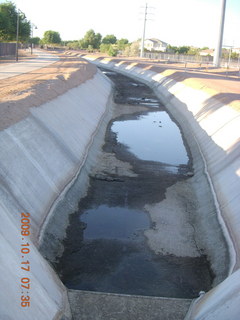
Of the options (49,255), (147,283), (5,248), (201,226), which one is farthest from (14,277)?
(201,226)

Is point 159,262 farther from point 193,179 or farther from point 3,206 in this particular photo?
point 193,179

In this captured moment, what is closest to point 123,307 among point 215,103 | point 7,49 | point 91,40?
point 215,103

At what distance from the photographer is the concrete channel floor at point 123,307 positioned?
9.71m

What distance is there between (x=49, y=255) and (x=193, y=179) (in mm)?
10196

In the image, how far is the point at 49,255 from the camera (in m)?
11.9

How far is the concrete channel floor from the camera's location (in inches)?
382

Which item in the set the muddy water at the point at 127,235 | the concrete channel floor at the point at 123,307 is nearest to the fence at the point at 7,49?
the muddy water at the point at 127,235

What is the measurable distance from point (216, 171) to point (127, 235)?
6.77 meters

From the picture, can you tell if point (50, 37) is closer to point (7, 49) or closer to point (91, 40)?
point (91, 40)

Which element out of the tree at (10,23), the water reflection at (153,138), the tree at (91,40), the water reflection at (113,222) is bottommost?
the water reflection at (113,222)

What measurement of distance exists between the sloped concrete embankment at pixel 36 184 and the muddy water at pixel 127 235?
4.04 feet
